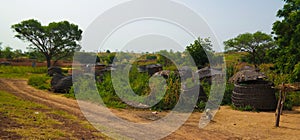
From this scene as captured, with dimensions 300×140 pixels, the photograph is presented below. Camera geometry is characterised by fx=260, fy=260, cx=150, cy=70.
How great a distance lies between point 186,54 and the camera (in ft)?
58.6

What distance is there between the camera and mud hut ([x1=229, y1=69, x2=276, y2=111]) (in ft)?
29.2

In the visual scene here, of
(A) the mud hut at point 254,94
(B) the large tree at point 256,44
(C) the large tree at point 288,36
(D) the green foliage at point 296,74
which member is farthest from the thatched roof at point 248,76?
(B) the large tree at point 256,44

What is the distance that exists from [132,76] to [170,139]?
6907mm

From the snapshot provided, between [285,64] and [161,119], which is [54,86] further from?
[285,64]

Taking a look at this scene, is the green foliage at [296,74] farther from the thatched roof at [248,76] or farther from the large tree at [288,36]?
the thatched roof at [248,76]

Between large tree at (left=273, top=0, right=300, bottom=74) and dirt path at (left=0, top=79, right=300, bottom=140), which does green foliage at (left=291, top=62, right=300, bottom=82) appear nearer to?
large tree at (left=273, top=0, right=300, bottom=74)

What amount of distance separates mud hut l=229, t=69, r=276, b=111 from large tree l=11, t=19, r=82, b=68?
1017 inches

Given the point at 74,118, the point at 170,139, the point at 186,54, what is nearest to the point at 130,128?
the point at 170,139

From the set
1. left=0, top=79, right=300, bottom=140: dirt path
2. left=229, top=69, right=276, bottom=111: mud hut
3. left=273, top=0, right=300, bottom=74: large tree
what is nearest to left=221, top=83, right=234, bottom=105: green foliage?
left=229, top=69, right=276, bottom=111: mud hut

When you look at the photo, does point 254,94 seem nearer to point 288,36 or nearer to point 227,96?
point 227,96

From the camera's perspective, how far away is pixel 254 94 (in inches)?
353

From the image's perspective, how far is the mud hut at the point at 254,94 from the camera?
8.89 m

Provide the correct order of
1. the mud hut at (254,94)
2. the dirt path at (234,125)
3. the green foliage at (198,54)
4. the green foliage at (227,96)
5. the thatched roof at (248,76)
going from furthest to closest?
the green foliage at (198,54) → the green foliage at (227,96) → the thatched roof at (248,76) → the mud hut at (254,94) → the dirt path at (234,125)

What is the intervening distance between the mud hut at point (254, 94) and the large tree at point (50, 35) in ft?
84.7
